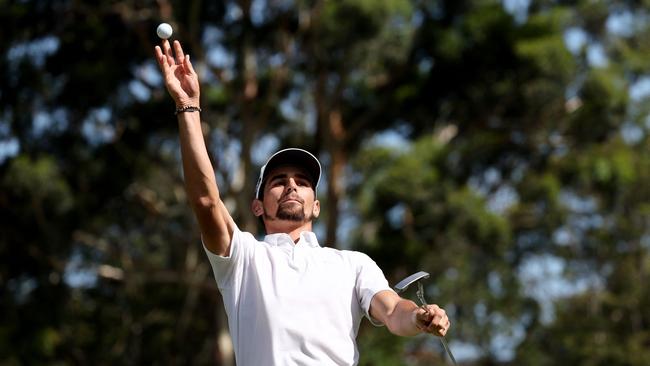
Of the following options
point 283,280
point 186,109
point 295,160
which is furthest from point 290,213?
point 186,109

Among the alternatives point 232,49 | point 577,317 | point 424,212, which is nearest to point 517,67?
point 424,212

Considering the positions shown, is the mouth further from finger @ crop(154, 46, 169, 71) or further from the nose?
finger @ crop(154, 46, 169, 71)

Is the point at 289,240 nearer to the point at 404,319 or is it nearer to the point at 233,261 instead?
the point at 233,261

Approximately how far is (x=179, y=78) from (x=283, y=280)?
→ 0.72m

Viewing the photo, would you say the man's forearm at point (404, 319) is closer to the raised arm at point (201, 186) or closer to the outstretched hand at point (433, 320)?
the outstretched hand at point (433, 320)

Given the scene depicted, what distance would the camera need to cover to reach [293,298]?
3.36 meters

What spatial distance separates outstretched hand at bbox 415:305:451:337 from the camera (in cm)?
A: 312

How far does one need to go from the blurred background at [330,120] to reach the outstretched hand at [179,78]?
12798 millimetres

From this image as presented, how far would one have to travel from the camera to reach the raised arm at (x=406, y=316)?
313 cm

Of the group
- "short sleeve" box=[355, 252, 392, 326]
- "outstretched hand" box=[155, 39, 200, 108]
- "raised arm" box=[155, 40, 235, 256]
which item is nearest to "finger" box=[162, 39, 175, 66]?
"outstretched hand" box=[155, 39, 200, 108]

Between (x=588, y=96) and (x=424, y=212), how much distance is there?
11.8 feet

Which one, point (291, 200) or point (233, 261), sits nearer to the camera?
point (233, 261)

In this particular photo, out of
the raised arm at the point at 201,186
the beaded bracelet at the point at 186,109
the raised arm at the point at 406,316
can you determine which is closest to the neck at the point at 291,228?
the raised arm at the point at 201,186

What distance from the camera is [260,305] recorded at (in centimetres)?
335
